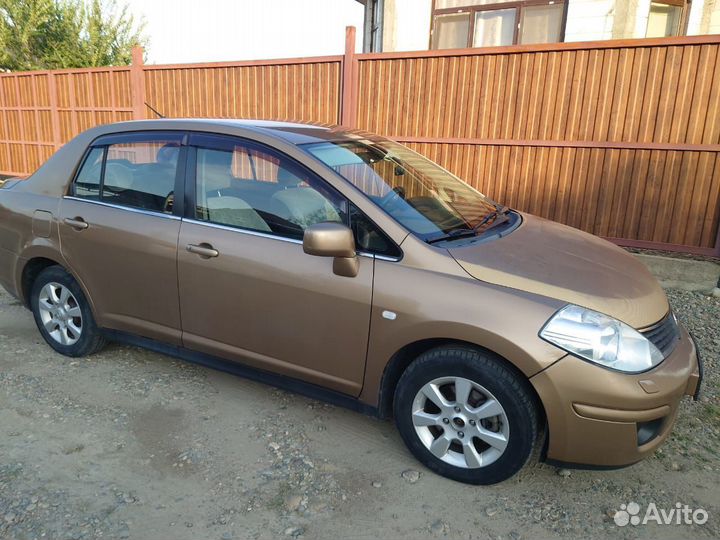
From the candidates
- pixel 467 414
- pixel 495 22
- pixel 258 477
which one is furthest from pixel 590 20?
pixel 258 477

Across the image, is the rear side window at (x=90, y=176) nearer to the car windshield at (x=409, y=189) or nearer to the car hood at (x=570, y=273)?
the car windshield at (x=409, y=189)

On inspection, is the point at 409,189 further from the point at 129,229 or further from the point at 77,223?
the point at 77,223

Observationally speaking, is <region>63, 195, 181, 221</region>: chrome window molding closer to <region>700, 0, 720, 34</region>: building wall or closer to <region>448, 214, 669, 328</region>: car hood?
<region>448, 214, 669, 328</region>: car hood

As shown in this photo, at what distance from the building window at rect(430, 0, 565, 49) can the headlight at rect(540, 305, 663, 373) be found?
26.6 feet

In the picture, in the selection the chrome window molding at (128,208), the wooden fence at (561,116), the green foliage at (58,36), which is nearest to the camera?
the chrome window molding at (128,208)

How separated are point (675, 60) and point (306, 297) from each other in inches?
201

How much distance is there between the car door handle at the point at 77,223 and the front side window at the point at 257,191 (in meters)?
0.93

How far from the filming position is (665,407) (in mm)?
2402

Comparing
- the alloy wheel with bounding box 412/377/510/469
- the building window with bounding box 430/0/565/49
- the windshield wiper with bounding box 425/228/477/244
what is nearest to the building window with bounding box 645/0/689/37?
the building window with bounding box 430/0/565/49

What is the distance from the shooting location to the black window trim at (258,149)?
2.75 m

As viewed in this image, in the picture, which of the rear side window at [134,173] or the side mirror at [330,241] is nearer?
the side mirror at [330,241]

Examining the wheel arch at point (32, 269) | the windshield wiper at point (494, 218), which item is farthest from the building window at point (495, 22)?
the wheel arch at point (32, 269)

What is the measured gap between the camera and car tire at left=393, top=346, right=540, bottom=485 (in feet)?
8.00

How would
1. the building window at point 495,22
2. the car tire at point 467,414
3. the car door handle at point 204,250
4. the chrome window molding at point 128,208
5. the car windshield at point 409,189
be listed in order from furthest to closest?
1. the building window at point 495,22
2. the chrome window molding at point 128,208
3. the car door handle at point 204,250
4. the car windshield at point 409,189
5. the car tire at point 467,414
